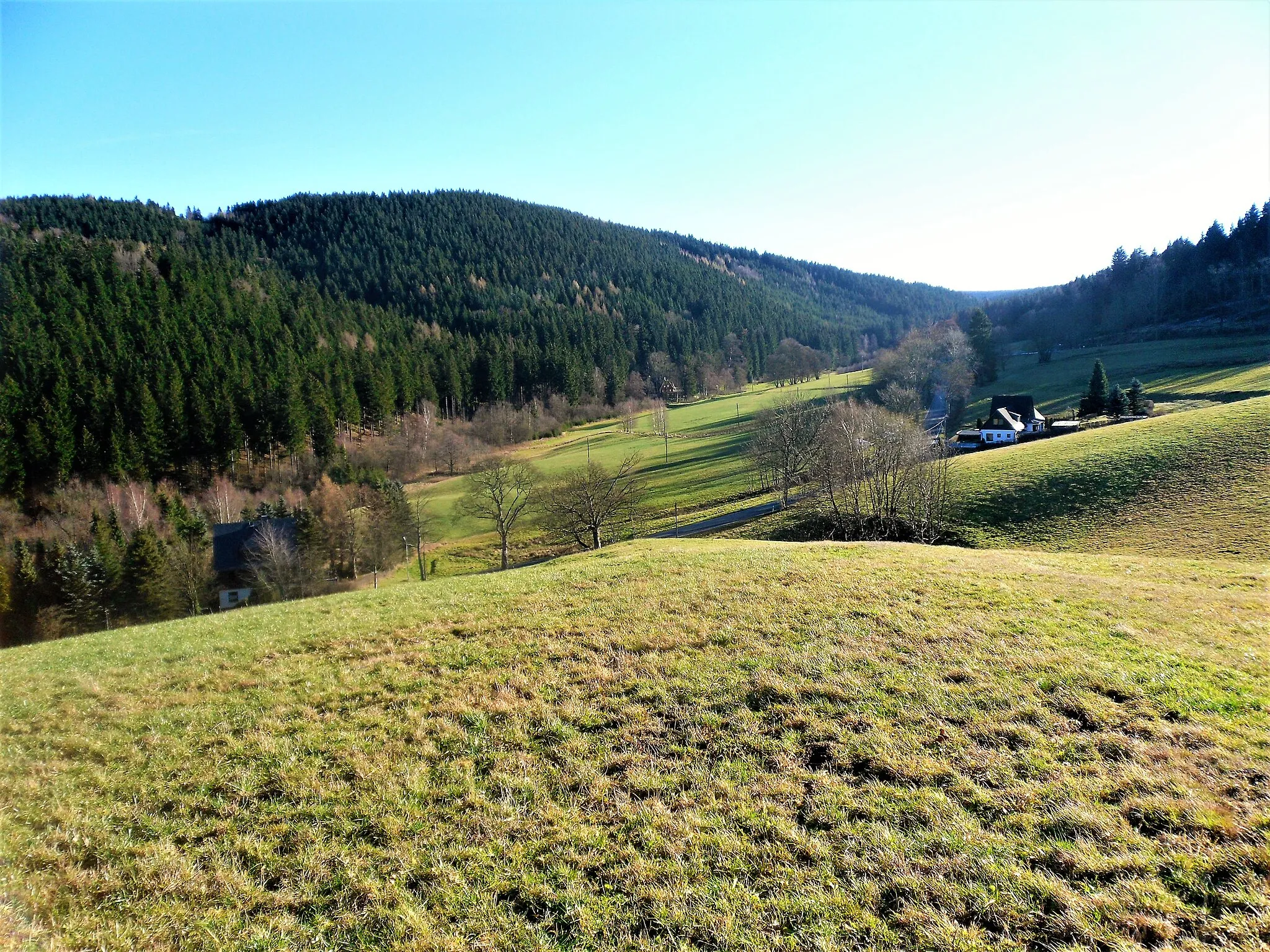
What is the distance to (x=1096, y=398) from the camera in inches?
2781

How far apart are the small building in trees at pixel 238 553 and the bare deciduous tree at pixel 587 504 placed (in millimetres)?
26320

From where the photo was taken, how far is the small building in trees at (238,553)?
52.2 m

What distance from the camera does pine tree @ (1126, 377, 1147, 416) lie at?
211 ft

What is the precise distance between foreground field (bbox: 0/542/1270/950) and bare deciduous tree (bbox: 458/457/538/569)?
36174 millimetres

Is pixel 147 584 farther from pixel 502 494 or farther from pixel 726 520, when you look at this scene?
pixel 726 520

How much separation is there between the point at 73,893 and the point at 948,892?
998 centimetres

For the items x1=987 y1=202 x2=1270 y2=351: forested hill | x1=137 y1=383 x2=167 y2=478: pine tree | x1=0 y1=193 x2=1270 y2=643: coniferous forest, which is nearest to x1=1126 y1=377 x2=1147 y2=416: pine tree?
x1=0 y1=193 x2=1270 y2=643: coniferous forest

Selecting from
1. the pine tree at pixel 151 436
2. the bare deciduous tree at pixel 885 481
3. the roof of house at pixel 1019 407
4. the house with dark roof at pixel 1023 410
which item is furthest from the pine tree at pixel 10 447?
the roof of house at pixel 1019 407

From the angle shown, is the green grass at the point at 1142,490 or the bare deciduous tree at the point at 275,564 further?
the bare deciduous tree at the point at 275,564

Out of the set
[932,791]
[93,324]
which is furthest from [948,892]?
[93,324]

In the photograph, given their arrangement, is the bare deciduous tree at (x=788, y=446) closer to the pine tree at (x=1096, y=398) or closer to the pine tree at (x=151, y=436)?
the pine tree at (x=1096, y=398)

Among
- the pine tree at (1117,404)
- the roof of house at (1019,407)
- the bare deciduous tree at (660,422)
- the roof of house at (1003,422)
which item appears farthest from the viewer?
the bare deciduous tree at (660,422)

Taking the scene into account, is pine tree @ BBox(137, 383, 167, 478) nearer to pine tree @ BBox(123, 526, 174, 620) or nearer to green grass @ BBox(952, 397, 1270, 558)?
pine tree @ BBox(123, 526, 174, 620)

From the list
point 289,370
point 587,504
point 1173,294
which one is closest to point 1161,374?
point 1173,294
